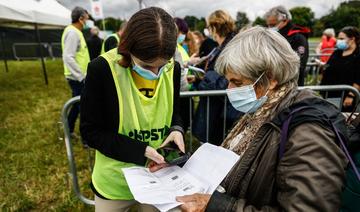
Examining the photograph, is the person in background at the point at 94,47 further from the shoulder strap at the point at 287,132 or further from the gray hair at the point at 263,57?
the shoulder strap at the point at 287,132

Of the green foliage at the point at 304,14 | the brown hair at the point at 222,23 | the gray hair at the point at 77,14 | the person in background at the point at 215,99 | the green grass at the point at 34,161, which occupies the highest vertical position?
the green foliage at the point at 304,14

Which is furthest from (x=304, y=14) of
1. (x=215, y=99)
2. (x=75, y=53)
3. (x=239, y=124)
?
(x=239, y=124)

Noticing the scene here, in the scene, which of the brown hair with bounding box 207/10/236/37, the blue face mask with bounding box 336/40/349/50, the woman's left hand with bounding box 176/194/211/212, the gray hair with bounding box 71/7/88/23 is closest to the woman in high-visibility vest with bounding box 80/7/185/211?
the woman's left hand with bounding box 176/194/211/212

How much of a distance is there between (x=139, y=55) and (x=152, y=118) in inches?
15.2

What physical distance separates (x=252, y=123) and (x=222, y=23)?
234 centimetres

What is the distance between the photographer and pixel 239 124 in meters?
1.63

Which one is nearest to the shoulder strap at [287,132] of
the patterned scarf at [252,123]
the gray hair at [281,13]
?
the patterned scarf at [252,123]

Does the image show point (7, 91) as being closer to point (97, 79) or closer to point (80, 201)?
point (80, 201)

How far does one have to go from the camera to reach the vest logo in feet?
5.03

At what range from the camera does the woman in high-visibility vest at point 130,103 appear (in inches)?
51.5

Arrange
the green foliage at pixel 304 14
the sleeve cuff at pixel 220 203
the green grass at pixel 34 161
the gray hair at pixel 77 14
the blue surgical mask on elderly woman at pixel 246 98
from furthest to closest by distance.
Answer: the green foliage at pixel 304 14 < the gray hair at pixel 77 14 < the green grass at pixel 34 161 < the blue surgical mask on elderly woman at pixel 246 98 < the sleeve cuff at pixel 220 203

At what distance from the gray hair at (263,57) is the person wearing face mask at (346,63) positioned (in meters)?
3.63

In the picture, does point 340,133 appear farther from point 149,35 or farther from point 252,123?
point 149,35

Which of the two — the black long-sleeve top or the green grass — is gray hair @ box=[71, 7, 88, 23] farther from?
the black long-sleeve top
